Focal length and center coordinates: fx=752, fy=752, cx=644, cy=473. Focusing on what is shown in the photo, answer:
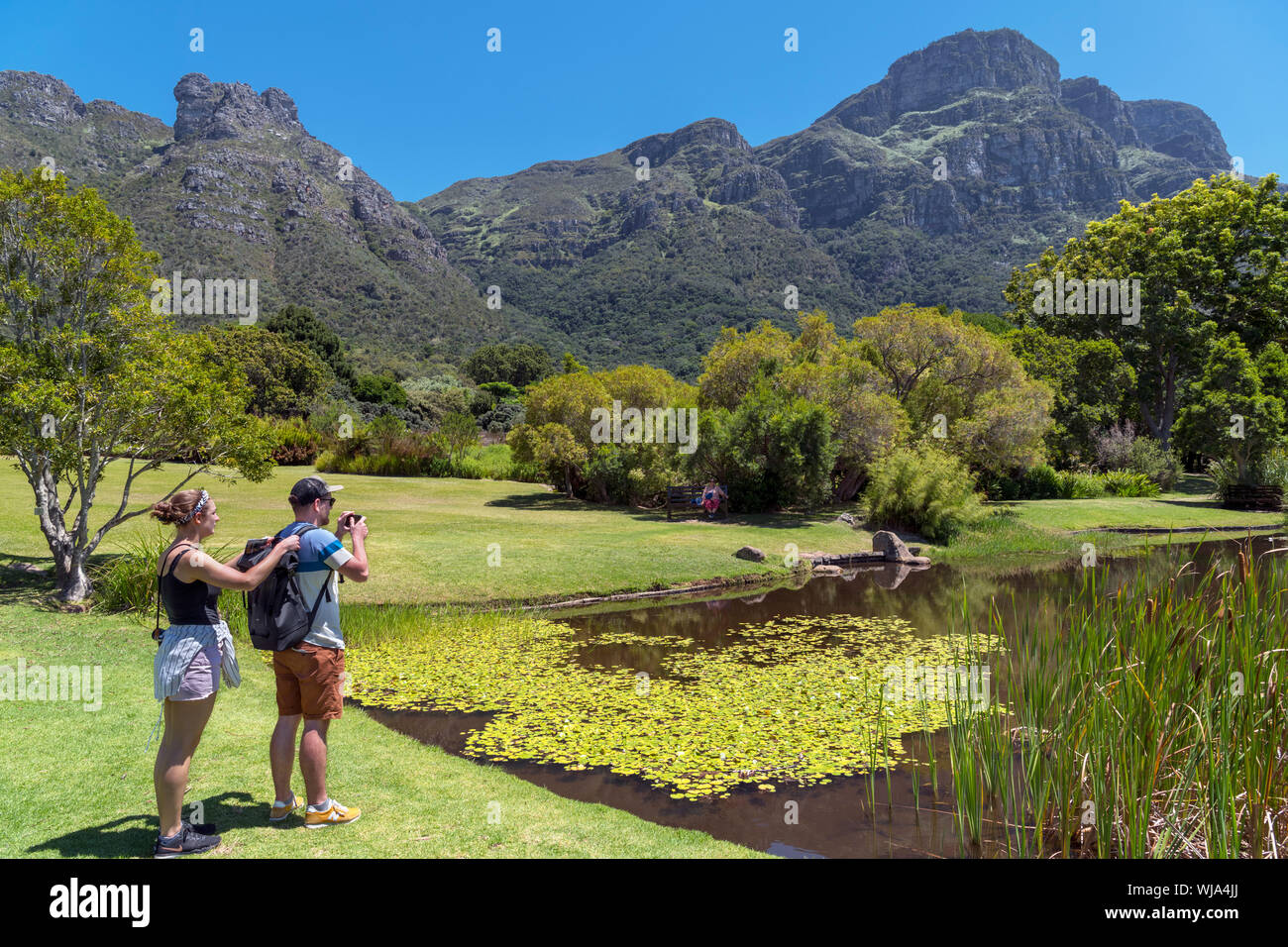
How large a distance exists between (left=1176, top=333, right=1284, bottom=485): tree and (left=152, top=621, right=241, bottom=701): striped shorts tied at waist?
120 ft

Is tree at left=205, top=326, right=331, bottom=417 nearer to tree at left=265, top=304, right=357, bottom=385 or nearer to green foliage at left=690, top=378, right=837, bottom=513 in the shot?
tree at left=265, top=304, right=357, bottom=385

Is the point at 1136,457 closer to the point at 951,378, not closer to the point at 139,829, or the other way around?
the point at 951,378

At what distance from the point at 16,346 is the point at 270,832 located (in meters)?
9.64

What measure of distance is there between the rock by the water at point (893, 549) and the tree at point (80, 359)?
51.5 ft

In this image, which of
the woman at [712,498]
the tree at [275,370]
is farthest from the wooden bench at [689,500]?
the tree at [275,370]

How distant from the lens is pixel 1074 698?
14.8ft

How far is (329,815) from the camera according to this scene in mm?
4555

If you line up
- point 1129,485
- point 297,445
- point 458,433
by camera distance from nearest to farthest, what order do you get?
point 1129,485 → point 297,445 → point 458,433

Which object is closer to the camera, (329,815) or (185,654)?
(185,654)

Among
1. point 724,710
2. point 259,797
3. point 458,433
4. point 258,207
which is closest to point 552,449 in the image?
point 458,433

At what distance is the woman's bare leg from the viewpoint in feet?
13.0

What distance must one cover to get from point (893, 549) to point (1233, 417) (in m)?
20.9

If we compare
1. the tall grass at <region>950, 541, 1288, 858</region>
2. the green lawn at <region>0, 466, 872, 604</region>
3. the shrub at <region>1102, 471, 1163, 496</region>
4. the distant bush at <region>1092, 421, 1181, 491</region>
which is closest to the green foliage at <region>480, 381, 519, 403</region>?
the green lawn at <region>0, 466, 872, 604</region>

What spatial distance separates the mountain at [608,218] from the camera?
87500 millimetres
